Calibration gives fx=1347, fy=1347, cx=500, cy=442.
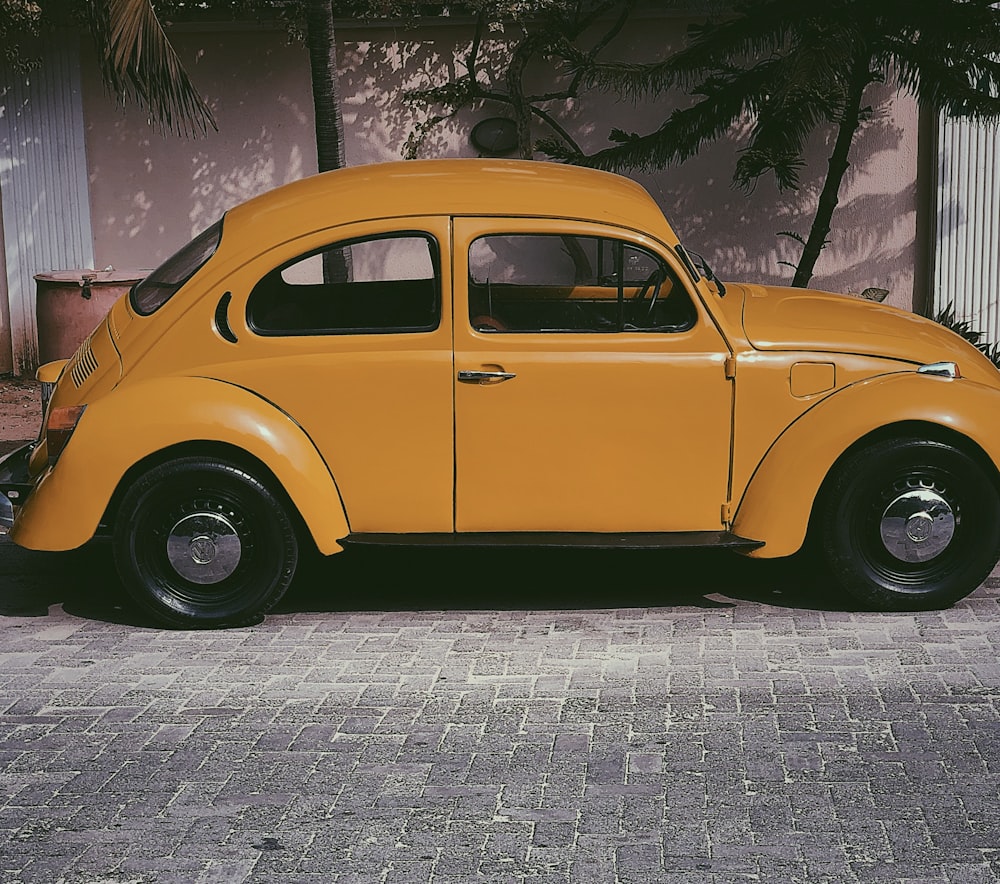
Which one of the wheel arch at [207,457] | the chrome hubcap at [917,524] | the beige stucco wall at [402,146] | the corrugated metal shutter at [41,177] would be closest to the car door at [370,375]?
the wheel arch at [207,457]

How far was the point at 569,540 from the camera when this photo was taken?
19.0 ft

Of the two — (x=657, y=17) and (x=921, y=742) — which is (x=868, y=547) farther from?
(x=657, y=17)

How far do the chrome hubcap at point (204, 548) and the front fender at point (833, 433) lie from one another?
7.20 feet

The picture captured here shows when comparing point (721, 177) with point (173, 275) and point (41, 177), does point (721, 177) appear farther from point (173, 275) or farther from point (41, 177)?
point (173, 275)

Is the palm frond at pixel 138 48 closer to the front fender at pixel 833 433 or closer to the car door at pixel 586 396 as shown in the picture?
the car door at pixel 586 396

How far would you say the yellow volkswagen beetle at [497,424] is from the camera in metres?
5.72

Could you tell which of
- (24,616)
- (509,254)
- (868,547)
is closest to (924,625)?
(868,547)

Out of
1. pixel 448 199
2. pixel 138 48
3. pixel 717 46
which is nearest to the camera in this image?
pixel 448 199

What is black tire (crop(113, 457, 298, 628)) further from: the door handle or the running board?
the door handle

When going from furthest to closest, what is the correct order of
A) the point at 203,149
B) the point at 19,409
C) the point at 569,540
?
the point at 203,149 < the point at 19,409 < the point at 569,540

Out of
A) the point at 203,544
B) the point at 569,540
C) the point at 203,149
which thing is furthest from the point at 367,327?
the point at 203,149

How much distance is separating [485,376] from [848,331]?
161cm

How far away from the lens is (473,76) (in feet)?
39.3

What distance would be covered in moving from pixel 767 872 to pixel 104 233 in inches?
412
